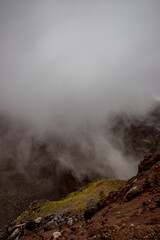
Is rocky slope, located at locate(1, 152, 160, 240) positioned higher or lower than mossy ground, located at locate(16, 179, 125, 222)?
lower

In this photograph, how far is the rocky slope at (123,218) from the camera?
23.1 ft

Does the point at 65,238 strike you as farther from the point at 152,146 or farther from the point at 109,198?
the point at 152,146

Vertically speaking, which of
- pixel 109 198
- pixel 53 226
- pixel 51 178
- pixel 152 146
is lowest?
pixel 109 198

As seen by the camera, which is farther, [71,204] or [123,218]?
[71,204]

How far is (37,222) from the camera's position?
23688 millimetres

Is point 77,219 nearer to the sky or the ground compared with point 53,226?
nearer to the ground

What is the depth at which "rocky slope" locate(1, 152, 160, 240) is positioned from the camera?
23.1 feet

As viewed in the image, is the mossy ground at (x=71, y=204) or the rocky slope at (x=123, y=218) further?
the mossy ground at (x=71, y=204)

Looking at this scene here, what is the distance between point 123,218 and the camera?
32.3 feet

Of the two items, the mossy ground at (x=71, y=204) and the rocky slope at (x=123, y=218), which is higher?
the mossy ground at (x=71, y=204)

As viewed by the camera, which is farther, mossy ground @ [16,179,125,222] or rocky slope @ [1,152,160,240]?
mossy ground @ [16,179,125,222]

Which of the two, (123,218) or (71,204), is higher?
(71,204)

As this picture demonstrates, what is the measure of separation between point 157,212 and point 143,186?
5820mm

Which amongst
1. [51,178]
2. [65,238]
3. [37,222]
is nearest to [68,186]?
[51,178]
